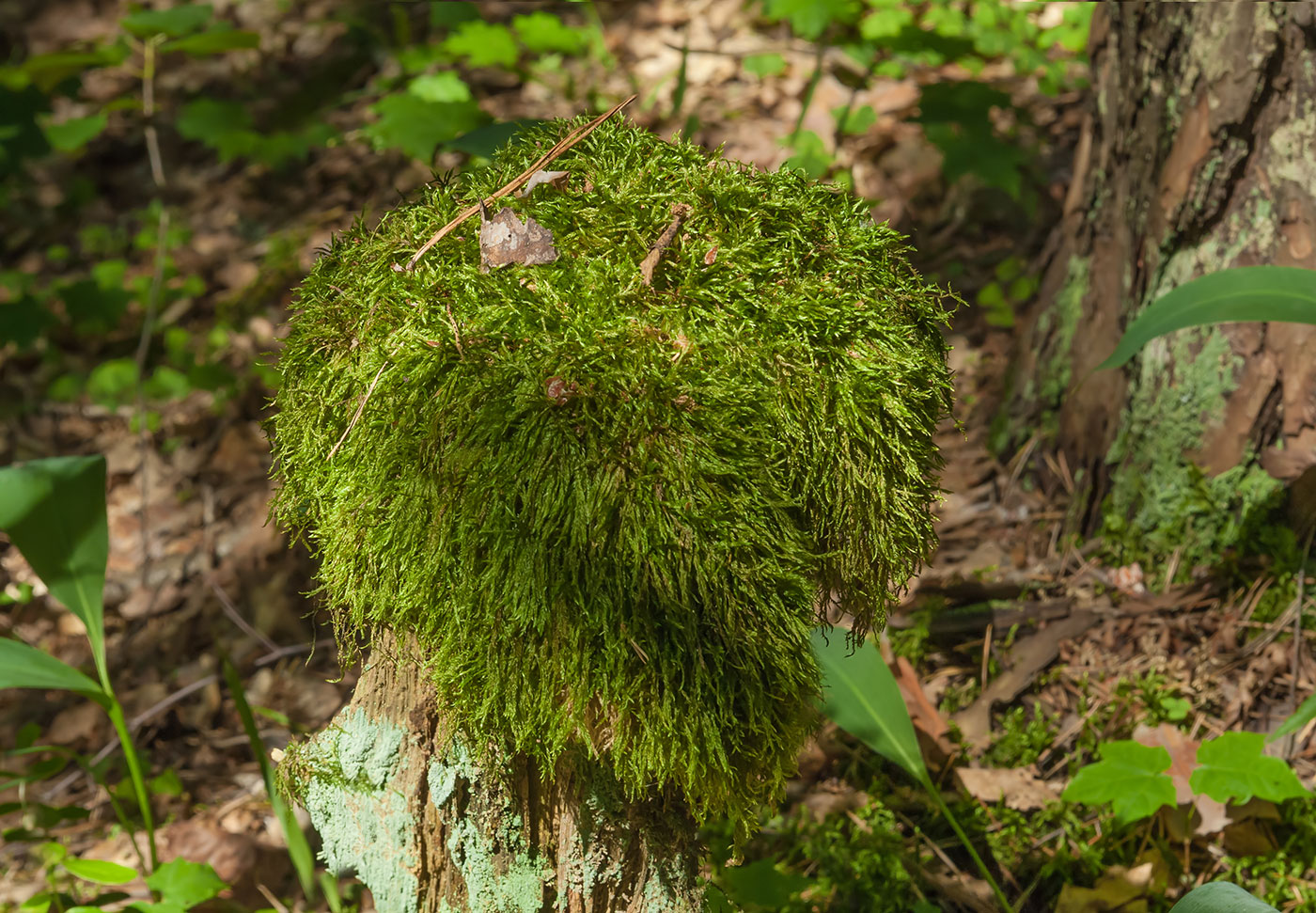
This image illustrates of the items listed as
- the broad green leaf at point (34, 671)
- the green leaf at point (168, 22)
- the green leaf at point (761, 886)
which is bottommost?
the green leaf at point (761, 886)

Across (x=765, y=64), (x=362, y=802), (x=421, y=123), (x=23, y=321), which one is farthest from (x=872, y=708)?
(x=23, y=321)

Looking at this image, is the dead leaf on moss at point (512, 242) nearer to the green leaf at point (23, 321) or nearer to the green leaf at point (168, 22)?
the green leaf at point (168, 22)

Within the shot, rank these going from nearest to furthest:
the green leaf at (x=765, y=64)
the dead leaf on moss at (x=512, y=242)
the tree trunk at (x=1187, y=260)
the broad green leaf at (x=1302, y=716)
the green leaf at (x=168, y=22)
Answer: the dead leaf on moss at (x=512, y=242) → the broad green leaf at (x=1302, y=716) → the tree trunk at (x=1187, y=260) → the green leaf at (x=168, y=22) → the green leaf at (x=765, y=64)

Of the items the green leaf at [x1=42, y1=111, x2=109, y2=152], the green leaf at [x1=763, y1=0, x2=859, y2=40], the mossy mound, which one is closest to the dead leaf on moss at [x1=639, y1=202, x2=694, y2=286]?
the mossy mound

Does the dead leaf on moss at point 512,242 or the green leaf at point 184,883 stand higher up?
the dead leaf on moss at point 512,242

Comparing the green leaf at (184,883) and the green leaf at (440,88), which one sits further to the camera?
the green leaf at (440,88)

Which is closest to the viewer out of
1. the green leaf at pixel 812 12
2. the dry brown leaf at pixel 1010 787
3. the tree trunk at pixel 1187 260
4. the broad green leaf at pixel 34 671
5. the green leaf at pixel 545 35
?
the broad green leaf at pixel 34 671

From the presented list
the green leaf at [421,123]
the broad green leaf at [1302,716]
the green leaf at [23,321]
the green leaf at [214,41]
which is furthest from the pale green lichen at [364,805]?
the green leaf at [23,321]
